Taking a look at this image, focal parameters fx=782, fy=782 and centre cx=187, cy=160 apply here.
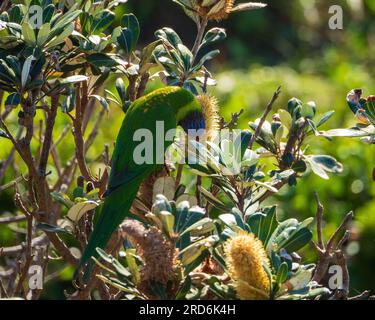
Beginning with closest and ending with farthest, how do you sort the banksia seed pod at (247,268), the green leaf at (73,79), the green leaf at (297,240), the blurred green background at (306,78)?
the banksia seed pod at (247,268) → the green leaf at (297,240) → the green leaf at (73,79) → the blurred green background at (306,78)

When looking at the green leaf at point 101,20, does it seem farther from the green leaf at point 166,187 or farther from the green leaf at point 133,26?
the green leaf at point 166,187

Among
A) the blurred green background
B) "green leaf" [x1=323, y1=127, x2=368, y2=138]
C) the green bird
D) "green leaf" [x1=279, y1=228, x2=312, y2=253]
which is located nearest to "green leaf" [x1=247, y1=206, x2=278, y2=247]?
"green leaf" [x1=279, y1=228, x2=312, y2=253]

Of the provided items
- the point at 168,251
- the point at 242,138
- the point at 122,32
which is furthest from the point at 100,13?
the point at 168,251

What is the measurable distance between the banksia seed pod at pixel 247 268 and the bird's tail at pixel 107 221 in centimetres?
49

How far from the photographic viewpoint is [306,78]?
6.31 m

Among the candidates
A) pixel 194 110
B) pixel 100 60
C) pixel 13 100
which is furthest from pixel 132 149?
pixel 13 100

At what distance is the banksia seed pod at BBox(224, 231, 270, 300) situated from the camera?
1.44 meters

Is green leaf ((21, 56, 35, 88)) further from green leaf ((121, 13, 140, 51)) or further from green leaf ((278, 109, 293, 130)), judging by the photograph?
green leaf ((278, 109, 293, 130))

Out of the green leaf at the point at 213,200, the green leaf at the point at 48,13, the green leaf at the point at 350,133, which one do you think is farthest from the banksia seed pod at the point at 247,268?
the green leaf at the point at 48,13

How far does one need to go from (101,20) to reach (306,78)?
4.50 meters

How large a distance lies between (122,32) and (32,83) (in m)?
0.37

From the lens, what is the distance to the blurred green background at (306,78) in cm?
414

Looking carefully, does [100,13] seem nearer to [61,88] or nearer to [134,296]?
[61,88]

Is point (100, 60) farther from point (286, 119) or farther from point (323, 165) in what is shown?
point (323, 165)
